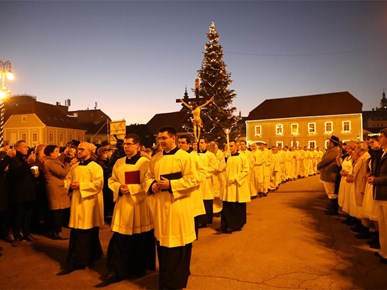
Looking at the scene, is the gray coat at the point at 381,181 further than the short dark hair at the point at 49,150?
No

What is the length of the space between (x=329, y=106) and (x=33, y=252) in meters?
48.4

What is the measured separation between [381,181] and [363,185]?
1.50 m

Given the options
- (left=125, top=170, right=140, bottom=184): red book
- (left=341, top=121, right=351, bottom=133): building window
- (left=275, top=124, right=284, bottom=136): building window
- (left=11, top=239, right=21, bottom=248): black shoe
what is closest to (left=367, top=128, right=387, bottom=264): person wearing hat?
(left=125, top=170, right=140, bottom=184): red book

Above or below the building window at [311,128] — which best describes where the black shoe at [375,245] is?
below

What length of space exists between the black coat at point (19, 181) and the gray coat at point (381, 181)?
6.91 meters

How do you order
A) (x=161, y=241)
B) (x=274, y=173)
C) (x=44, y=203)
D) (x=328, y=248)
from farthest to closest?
(x=274, y=173)
(x=44, y=203)
(x=328, y=248)
(x=161, y=241)

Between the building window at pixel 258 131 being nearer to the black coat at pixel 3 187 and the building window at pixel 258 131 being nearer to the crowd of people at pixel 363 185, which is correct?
the crowd of people at pixel 363 185

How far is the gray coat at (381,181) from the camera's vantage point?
5582 millimetres

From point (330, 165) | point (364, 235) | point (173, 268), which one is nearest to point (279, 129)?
point (330, 165)

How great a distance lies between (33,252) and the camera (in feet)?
22.2

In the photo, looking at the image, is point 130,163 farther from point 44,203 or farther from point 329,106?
point 329,106

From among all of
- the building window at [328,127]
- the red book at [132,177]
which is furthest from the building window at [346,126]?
the red book at [132,177]

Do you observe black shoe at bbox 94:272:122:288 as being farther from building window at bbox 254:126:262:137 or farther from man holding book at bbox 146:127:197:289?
building window at bbox 254:126:262:137

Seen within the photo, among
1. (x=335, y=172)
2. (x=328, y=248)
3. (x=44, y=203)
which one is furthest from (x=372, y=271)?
(x=44, y=203)
